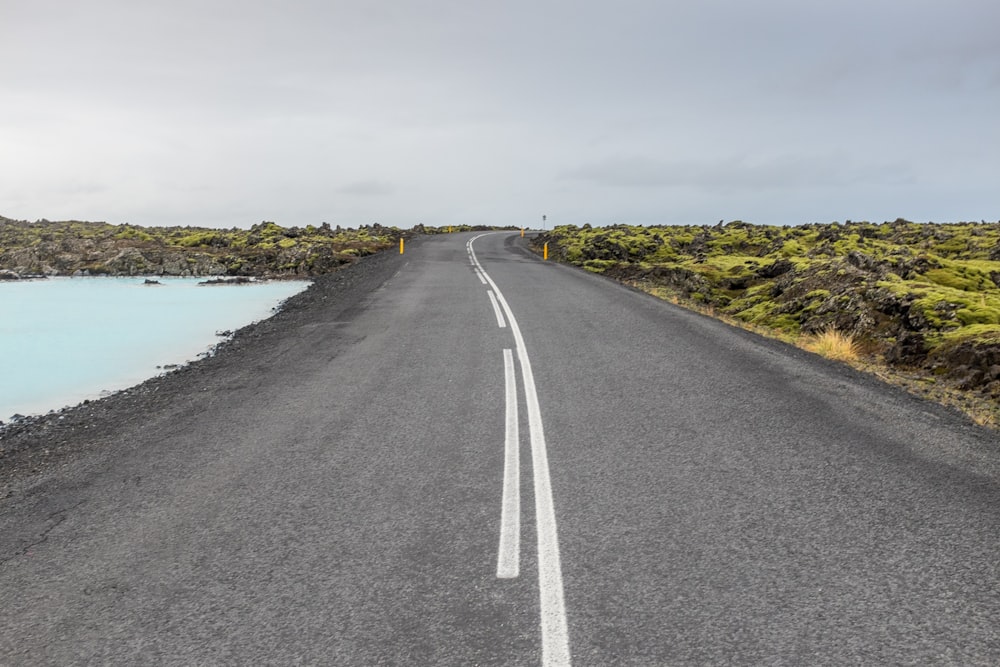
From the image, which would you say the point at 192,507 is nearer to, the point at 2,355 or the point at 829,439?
the point at 829,439

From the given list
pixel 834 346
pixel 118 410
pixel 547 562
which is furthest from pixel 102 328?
pixel 547 562

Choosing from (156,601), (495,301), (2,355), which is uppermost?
(495,301)

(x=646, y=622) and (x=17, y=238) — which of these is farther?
(x=17, y=238)

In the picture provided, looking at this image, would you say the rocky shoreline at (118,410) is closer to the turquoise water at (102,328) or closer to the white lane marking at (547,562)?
the turquoise water at (102,328)

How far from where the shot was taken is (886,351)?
11.7 m

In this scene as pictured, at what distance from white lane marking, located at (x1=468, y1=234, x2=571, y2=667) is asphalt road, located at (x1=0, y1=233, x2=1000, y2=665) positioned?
0.02 metres

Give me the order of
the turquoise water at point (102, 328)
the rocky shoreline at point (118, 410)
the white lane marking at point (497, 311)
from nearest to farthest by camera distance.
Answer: the rocky shoreline at point (118, 410) < the white lane marking at point (497, 311) < the turquoise water at point (102, 328)

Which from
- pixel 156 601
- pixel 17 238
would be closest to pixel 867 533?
pixel 156 601

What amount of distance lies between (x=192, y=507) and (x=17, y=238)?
58.3 metres

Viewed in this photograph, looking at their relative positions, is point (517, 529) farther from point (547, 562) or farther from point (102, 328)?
point (102, 328)

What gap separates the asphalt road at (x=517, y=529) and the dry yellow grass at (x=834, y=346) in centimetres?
275

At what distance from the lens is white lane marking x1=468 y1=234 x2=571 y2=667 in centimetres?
308

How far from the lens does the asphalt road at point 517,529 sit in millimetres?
3199

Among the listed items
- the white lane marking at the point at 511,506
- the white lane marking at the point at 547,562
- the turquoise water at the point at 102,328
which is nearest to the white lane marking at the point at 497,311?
the white lane marking at the point at 511,506
